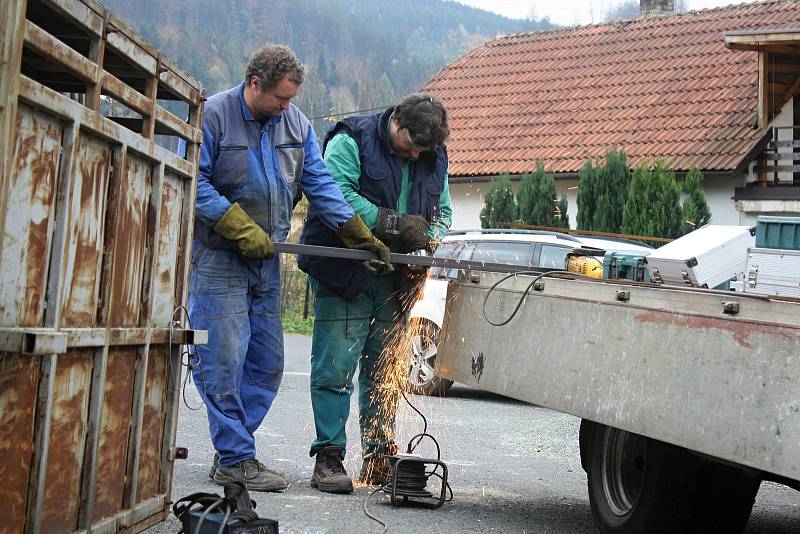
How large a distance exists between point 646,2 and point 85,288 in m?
29.3

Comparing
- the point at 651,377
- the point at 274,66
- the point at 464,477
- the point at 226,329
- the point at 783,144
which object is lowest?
the point at 464,477

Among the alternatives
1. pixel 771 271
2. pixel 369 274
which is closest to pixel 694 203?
pixel 771 271

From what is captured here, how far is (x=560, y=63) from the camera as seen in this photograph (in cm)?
2952

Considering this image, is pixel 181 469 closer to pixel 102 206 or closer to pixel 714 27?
pixel 102 206

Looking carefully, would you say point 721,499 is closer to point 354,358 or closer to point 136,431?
point 354,358

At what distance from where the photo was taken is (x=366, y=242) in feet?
21.5

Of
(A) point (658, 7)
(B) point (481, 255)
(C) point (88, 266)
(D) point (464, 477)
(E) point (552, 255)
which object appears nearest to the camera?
(C) point (88, 266)

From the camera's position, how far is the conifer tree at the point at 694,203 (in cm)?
2010

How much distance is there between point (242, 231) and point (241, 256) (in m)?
0.27

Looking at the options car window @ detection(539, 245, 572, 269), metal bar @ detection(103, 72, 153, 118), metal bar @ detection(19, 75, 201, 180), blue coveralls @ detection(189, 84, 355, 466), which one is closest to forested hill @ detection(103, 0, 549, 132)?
car window @ detection(539, 245, 572, 269)

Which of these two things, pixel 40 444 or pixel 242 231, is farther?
pixel 242 231

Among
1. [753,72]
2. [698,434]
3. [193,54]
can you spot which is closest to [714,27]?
[753,72]

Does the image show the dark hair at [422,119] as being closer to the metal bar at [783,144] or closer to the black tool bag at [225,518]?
the black tool bag at [225,518]

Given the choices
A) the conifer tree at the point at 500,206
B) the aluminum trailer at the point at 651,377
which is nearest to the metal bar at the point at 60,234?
the aluminum trailer at the point at 651,377
